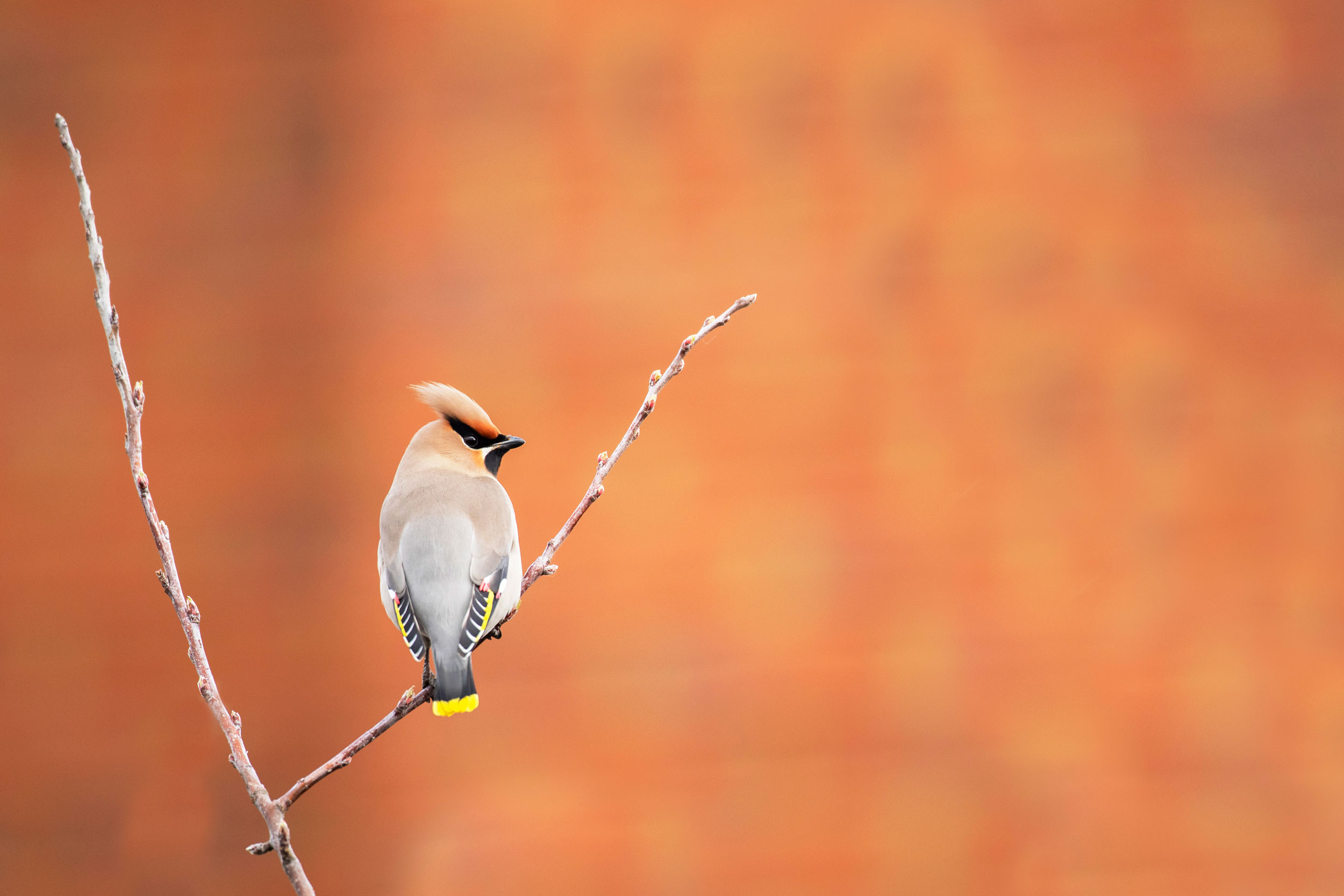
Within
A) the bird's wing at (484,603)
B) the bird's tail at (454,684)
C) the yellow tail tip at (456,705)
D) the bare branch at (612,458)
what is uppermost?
the bare branch at (612,458)

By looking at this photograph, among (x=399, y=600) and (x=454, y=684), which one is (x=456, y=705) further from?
(x=399, y=600)

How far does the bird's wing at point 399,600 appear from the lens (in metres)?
1.20

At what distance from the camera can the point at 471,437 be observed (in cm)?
111

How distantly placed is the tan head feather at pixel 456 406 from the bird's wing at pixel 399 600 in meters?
0.18

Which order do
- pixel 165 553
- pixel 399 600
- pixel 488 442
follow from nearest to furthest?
pixel 165 553 → pixel 488 442 → pixel 399 600

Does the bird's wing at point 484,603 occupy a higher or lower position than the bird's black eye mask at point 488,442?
lower

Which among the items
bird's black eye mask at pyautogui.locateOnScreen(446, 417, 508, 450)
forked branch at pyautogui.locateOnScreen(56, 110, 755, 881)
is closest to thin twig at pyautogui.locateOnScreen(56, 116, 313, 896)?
forked branch at pyautogui.locateOnScreen(56, 110, 755, 881)

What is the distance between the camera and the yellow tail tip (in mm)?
1026

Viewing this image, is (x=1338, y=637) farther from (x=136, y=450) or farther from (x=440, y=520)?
(x=136, y=450)

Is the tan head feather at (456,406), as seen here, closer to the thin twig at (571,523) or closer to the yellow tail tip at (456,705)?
the thin twig at (571,523)

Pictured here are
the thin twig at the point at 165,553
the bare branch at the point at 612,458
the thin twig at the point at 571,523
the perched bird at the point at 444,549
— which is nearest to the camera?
the thin twig at the point at 165,553

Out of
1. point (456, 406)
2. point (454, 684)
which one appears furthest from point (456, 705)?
point (456, 406)

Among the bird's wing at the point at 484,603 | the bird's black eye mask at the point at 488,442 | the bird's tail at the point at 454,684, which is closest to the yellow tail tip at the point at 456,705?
the bird's tail at the point at 454,684

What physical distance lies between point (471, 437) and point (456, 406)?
0.03 metres
